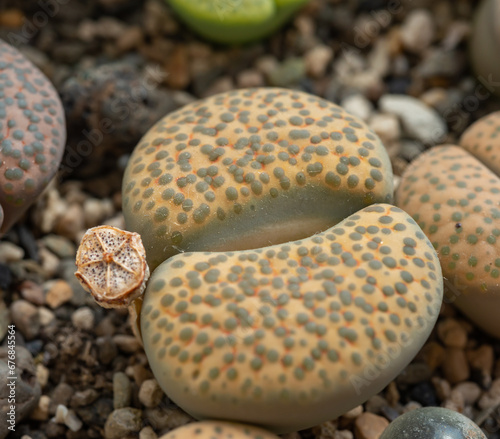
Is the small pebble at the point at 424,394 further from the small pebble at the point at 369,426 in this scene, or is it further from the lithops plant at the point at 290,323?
the lithops plant at the point at 290,323

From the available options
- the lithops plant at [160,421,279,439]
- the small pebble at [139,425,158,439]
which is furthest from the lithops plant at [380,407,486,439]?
the small pebble at [139,425,158,439]

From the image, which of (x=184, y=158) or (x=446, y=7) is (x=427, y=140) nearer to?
(x=446, y=7)

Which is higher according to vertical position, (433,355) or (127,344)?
(433,355)

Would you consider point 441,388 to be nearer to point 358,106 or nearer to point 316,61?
point 358,106

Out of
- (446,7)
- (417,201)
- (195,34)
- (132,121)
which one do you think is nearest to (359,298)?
(417,201)

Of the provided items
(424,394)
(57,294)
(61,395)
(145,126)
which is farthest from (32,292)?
(424,394)
